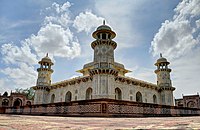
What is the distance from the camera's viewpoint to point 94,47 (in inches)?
861

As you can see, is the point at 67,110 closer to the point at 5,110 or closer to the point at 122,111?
the point at 122,111

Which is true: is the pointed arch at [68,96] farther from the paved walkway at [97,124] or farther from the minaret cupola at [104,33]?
the paved walkway at [97,124]

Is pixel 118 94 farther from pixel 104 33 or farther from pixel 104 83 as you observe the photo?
pixel 104 33

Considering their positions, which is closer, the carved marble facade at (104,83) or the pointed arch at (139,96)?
the carved marble facade at (104,83)

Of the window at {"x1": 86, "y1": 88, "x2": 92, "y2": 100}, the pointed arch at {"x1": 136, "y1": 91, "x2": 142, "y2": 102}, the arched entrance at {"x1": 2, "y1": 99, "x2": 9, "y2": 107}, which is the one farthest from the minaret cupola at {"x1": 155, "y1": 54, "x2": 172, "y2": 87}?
the arched entrance at {"x1": 2, "y1": 99, "x2": 9, "y2": 107}

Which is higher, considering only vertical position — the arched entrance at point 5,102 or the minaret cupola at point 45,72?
the minaret cupola at point 45,72

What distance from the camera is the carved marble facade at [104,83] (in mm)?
19078

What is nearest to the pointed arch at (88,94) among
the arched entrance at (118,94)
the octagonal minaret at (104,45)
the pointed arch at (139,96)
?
the arched entrance at (118,94)

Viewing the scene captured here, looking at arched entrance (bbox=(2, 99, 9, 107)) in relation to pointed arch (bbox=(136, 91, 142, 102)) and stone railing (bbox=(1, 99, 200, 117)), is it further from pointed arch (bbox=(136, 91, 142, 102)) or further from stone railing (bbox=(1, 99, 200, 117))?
stone railing (bbox=(1, 99, 200, 117))

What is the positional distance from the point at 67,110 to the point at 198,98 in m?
33.0

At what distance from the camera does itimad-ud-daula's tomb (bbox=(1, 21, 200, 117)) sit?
8.98m

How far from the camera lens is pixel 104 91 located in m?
18.5

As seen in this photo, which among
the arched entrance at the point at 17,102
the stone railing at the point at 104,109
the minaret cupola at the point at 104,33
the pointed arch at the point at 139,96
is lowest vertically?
the arched entrance at the point at 17,102

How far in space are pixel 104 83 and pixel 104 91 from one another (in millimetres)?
875
